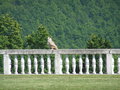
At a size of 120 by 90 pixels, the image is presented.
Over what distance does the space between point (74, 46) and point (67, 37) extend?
5719mm

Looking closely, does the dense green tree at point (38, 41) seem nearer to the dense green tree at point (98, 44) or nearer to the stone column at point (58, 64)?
the dense green tree at point (98, 44)

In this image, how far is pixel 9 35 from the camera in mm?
40938

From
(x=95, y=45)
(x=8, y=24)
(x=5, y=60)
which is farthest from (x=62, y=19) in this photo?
(x=5, y=60)

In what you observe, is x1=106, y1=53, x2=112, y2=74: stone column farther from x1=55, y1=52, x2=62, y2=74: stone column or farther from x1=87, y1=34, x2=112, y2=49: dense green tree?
x1=87, y1=34, x2=112, y2=49: dense green tree

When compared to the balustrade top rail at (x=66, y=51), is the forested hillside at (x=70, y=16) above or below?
below

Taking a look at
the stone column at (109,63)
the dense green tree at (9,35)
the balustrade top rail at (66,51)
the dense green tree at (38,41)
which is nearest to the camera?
the balustrade top rail at (66,51)

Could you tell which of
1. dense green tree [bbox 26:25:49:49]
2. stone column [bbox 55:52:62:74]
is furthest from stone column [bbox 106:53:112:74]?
dense green tree [bbox 26:25:49:49]

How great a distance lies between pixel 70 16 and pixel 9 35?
33.5 meters

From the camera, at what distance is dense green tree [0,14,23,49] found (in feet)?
124

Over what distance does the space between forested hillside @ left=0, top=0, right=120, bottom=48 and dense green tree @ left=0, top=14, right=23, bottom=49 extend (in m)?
19.9

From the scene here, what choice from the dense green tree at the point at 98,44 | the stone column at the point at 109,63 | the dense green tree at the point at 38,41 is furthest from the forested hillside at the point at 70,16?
the stone column at the point at 109,63

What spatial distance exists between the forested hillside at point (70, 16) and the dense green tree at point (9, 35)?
19925mm

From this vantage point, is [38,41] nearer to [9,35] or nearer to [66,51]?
[9,35]

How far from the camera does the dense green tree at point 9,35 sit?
124 ft
